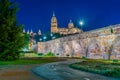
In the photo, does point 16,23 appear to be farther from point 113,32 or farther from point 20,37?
point 113,32

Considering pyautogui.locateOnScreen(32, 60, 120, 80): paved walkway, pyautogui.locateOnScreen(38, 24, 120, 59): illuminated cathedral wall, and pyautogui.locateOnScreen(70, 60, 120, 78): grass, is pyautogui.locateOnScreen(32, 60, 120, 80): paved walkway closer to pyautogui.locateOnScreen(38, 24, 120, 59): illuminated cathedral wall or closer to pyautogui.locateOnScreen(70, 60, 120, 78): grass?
pyautogui.locateOnScreen(70, 60, 120, 78): grass

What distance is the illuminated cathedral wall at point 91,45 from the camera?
154 feet

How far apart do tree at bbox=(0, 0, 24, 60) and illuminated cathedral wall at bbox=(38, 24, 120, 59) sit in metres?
17.4

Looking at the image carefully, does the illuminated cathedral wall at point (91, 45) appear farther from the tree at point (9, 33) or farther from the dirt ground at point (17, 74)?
the dirt ground at point (17, 74)

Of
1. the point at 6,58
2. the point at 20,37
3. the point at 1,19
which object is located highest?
the point at 1,19

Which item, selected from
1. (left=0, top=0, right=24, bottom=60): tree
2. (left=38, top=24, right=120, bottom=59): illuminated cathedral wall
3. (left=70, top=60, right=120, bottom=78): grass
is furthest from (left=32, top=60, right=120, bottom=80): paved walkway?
(left=38, top=24, right=120, bottom=59): illuminated cathedral wall

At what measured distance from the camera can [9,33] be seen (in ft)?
128

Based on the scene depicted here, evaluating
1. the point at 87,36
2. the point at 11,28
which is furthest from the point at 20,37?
the point at 87,36

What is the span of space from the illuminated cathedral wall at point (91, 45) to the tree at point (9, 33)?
17378 mm

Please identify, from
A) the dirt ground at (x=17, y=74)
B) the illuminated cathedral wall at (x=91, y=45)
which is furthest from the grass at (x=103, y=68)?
the illuminated cathedral wall at (x=91, y=45)

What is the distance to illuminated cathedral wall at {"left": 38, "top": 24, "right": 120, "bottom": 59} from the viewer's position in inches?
1852

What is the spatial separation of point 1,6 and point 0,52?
7.33m

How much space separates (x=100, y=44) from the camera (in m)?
51.8

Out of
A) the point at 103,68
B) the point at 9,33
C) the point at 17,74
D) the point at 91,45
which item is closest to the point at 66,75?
the point at 17,74
